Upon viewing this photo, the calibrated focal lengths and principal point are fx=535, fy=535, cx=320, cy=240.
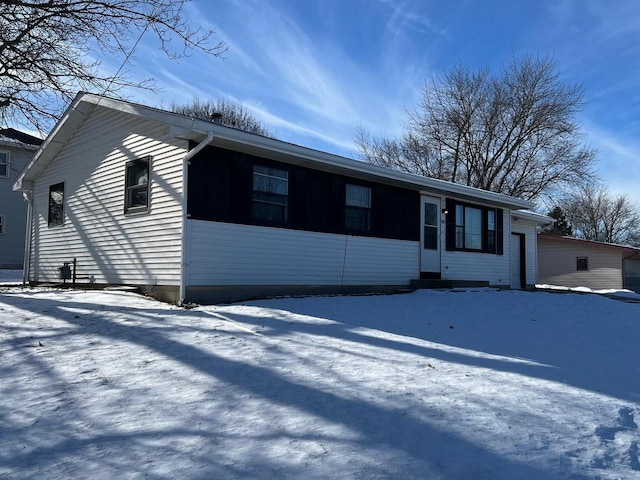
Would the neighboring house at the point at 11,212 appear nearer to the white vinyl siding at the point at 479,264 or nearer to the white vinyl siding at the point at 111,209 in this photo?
the white vinyl siding at the point at 111,209

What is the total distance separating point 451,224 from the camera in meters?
14.8

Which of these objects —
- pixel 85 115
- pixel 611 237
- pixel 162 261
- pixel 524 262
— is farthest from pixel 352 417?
pixel 611 237

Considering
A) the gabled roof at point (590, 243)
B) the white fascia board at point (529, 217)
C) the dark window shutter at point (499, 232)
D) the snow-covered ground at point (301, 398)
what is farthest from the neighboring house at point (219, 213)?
the gabled roof at point (590, 243)

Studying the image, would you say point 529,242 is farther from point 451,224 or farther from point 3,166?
point 3,166

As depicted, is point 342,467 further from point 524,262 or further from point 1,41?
point 524,262

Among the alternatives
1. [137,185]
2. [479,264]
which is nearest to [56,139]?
[137,185]

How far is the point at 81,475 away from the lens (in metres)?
3.07

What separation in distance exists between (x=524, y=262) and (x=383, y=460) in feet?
55.9

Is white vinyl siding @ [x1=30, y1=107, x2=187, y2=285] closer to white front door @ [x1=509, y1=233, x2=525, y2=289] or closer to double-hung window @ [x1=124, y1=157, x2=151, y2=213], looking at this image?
double-hung window @ [x1=124, y1=157, x2=151, y2=213]

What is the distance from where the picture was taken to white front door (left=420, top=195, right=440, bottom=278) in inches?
546

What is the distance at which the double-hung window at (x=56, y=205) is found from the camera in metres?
13.1

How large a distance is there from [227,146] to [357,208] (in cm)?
370

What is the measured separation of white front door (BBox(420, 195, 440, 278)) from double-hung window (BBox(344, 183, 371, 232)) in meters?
2.08

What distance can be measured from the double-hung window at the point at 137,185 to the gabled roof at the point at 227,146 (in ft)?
3.49
